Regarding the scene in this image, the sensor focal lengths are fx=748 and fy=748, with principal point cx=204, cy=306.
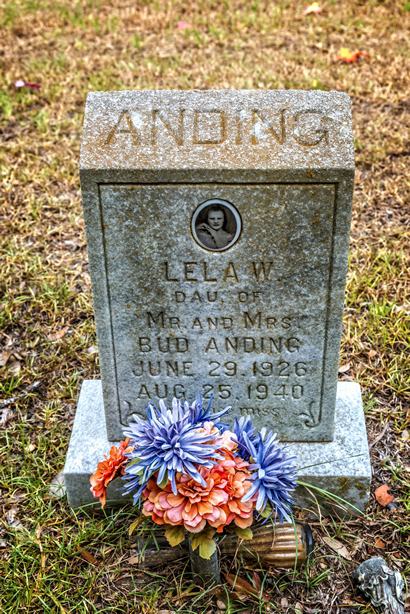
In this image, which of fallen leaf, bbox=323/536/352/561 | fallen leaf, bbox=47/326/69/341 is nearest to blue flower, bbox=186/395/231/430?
fallen leaf, bbox=323/536/352/561

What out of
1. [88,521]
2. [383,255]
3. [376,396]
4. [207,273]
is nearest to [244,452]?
[207,273]

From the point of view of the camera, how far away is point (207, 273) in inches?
103

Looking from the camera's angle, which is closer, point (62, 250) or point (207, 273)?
point (207, 273)

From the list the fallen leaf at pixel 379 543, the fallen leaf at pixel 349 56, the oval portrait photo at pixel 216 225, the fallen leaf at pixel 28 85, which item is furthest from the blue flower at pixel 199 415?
the fallen leaf at pixel 349 56

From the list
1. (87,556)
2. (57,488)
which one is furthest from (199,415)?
(57,488)

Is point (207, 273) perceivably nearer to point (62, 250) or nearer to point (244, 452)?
point (244, 452)

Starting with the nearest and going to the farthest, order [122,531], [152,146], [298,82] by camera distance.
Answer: [152,146] → [122,531] → [298,82]

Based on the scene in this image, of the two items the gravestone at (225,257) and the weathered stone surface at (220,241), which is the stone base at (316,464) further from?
the weathered stone surface at (220,241)

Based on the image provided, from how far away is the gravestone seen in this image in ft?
7.96

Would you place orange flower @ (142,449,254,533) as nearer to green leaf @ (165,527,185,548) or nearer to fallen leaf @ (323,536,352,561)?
green leaf @ (165,527,185,548)

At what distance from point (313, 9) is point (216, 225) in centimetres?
525

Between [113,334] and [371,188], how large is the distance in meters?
2.70

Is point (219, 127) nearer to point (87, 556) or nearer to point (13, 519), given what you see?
point (87, 556)

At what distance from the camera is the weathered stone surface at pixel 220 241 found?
7.95ft
